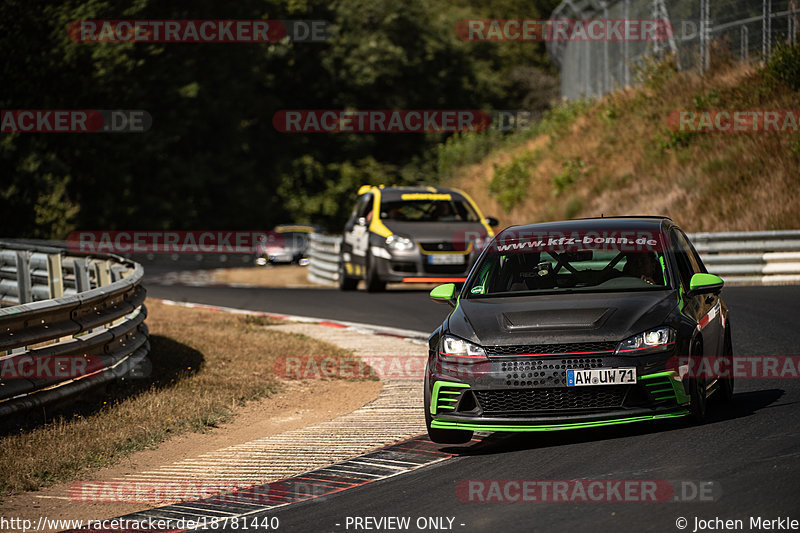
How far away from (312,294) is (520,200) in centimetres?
1304

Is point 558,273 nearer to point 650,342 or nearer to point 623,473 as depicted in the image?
point 650,342

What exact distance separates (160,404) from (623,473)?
16.0 ft

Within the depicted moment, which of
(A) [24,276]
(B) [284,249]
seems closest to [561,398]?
(A) [24,276]

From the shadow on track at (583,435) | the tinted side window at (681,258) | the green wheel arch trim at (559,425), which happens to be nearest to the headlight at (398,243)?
the tinted side window at (681,258)

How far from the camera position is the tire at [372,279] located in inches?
828

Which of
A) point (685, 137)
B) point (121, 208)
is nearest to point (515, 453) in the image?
point (685, 137)

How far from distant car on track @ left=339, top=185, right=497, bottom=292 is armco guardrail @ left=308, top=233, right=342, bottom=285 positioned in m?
4.41

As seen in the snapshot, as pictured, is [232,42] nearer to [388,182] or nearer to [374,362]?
[388,182]

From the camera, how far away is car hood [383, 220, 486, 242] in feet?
67.3

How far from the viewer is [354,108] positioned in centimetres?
6166

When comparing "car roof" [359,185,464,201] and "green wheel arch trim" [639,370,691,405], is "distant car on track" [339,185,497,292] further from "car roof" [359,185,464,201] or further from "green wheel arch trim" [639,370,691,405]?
"green wheel arch trim" [639,370,691,405]

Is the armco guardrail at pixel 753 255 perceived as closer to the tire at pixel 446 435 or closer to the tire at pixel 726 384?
the tire at pixel 726 384

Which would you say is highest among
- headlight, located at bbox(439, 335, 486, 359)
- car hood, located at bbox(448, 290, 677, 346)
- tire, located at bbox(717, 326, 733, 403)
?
car hood, located at bbox(448, 290, 677, 346)

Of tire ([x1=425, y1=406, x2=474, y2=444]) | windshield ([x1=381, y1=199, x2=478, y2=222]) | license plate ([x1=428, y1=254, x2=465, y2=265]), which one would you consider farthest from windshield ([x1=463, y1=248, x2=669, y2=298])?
windshield ([x1=381, y1=199, x2=478, y2=222])
